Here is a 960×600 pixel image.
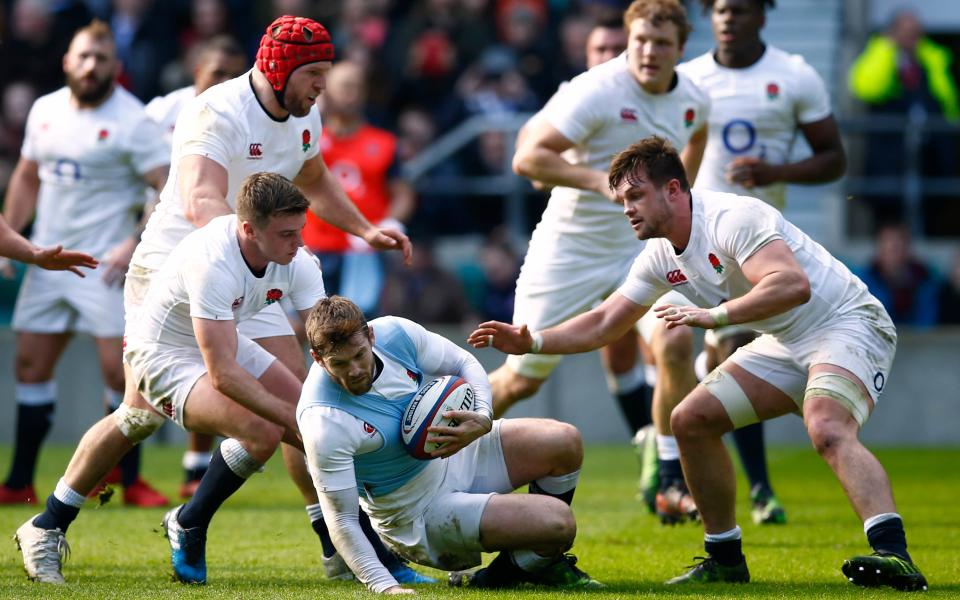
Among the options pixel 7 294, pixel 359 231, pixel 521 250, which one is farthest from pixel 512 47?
pixel 359 231

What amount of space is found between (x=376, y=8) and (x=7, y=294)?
4.98 metres

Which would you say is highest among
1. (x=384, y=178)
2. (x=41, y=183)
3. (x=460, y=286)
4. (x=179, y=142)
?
(x=179, y=142)

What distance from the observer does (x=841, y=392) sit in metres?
6.08

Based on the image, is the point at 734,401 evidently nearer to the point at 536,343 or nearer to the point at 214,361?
the point at 536,343

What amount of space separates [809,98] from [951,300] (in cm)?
537

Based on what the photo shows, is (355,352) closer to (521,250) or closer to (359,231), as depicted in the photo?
(359,231)

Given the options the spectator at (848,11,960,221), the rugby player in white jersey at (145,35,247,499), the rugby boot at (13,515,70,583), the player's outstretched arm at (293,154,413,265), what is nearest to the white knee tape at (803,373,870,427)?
the player's outstretched arm at (293,154,413,265)

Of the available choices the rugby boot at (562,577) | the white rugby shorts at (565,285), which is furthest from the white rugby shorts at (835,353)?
the white rugby shorts at (565,285)

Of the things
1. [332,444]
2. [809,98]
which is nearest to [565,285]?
[809,98]

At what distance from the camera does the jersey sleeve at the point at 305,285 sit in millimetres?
6453

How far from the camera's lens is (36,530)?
6594mm

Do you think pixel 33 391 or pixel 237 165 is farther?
pixel 33 391

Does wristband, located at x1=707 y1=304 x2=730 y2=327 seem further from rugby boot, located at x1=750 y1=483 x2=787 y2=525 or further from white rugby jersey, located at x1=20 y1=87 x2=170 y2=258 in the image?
white rugby jersey, located at x1=20 y1=87 x2=170 y2=258

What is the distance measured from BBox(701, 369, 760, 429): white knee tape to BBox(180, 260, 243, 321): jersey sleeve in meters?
2.07
